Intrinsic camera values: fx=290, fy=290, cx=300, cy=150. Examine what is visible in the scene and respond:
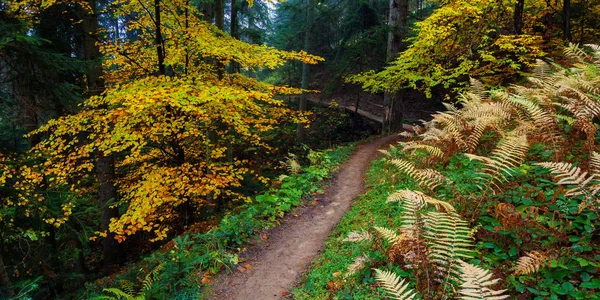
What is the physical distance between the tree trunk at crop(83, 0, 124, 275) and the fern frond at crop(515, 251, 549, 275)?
31.0 ft

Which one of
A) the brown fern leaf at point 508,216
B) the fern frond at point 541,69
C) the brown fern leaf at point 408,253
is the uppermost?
the fern frond at point 541,69

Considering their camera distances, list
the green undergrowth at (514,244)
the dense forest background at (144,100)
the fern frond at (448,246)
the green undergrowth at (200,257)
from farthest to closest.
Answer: the dense forest background at (144,100) < the green undergrowth at (200,257) < the fern frond at (448,246) < the green undergrowth at (514,244)

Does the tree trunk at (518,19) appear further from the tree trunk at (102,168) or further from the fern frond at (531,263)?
the tree trunk at (102,168)

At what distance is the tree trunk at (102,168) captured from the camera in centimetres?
914

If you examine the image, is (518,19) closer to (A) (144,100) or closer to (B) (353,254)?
(B) (353,254)

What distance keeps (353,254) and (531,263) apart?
2395 mm

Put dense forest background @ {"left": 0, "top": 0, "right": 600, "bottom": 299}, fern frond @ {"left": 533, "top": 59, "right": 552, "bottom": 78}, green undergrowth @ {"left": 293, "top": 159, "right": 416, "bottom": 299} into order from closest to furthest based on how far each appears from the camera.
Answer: green undergrowth @ {"left": 293, "top": 159, "right": 416, "bottom": 299} → dense forest background @ {"left": 0, "top": 0, "right": 600, "bottom": 299} → fern frond @ {"left": 533, "top": 59, "right": 552, "bottom": 78}

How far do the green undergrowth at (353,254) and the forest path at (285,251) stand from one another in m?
0.31

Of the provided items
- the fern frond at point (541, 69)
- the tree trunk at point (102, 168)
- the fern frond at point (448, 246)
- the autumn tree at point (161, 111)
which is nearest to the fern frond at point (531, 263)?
the fern frond at point (448, 246)

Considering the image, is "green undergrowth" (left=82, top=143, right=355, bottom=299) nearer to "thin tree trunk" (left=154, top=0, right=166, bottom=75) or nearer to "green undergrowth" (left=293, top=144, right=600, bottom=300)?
"green undergrowth" (left=293, top=144, right=600, bottom=300)

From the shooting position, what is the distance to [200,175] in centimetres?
798

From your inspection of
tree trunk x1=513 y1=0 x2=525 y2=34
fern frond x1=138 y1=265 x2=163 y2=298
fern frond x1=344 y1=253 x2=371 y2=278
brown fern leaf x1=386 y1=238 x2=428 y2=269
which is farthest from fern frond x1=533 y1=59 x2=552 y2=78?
fern frond x1=138 y1=265 x2=163 y2=298

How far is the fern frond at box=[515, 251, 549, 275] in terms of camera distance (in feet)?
9.67

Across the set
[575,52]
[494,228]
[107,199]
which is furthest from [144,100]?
[575,52]
